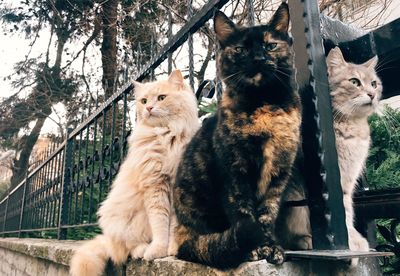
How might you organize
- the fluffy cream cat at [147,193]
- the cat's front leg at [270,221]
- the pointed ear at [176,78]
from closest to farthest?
the cat's front leg at [270,221], the fluffy cream cat at [147,193], the pointed ear at [176,78]

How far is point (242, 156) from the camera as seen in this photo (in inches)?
45.0

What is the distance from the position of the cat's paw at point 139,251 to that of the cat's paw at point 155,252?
0.32ft

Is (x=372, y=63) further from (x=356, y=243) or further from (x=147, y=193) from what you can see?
(x=147, y=193)

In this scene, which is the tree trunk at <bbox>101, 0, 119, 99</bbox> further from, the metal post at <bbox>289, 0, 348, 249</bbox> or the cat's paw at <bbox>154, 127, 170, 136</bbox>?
the metal post at <bbox>289, 0, 348, 249</bbox>

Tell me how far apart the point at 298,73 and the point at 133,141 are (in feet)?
3.50

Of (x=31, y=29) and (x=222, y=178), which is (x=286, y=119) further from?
(x=31, y=29)

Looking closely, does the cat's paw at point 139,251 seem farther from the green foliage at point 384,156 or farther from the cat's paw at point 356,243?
the green foliage at point 384,156

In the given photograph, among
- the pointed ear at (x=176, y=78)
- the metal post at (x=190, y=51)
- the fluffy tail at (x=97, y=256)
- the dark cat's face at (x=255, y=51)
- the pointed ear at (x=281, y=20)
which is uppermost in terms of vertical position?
the metal post at (x=190, y=51)

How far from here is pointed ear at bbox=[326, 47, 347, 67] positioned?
67.8 inches

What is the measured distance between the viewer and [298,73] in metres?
1.25

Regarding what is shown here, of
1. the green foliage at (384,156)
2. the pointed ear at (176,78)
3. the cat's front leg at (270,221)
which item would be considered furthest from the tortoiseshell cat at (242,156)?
the green foliage at (384,156)

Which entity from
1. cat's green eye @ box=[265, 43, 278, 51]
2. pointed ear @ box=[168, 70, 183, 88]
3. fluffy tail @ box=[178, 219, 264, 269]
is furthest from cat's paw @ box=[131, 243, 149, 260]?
cat's green eye @ box=[265, 43, 278, 51]

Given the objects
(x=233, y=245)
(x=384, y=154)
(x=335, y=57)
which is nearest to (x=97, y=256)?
(x=233, y=245)

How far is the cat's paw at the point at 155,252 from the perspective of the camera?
1.49 m
